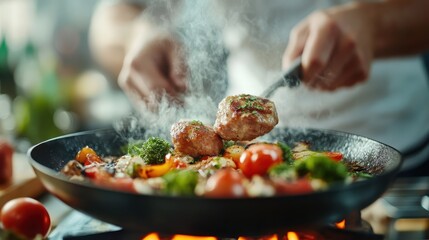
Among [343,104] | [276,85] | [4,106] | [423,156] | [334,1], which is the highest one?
[334,1]

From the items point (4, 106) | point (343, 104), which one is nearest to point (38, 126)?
point (4, 106)

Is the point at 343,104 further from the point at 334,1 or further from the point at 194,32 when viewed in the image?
the point at 194,32

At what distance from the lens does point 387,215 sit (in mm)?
2264

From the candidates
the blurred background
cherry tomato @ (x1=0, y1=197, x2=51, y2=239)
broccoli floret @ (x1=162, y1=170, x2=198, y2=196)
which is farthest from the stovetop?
the blurred background

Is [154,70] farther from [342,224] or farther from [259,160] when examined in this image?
[342,224]

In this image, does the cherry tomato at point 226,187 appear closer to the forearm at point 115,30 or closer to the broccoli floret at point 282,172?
the broccoli floret at point 282,172

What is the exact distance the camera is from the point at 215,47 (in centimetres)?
261

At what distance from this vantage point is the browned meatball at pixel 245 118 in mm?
2018

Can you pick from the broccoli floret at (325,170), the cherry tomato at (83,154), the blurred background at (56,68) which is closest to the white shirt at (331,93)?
the cherry tomato at (83,154)

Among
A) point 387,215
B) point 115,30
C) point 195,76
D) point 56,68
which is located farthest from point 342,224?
point 56,68

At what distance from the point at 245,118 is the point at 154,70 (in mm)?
616

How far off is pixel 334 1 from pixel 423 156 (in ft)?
3.41

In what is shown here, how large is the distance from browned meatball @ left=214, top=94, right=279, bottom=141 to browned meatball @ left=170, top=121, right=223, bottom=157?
5 centimetres

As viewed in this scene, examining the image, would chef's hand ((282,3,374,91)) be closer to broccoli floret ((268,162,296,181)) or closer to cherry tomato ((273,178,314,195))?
broccoli floret ((268,162,296,181))
